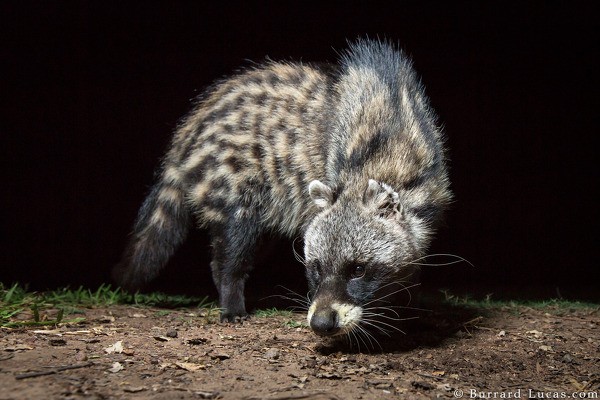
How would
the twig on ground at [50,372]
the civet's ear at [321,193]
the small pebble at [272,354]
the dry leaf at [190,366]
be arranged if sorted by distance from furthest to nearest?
the civet's ear at [321,193], the small pebble at [272,354], the dry leaf at [190,366], the twig on ground at [50,372]

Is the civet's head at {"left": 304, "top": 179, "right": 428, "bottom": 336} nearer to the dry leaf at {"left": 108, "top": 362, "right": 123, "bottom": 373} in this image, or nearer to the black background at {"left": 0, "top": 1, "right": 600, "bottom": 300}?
the dry leaf at {"left": 108, "top": 362, "right": 123, "bottom": 373}

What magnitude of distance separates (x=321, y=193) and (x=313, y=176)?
78 centimetres

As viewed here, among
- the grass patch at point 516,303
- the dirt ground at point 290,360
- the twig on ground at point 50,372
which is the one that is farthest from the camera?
the grass patch at point 516,303

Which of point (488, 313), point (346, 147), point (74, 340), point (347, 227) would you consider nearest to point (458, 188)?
point (488, 313)

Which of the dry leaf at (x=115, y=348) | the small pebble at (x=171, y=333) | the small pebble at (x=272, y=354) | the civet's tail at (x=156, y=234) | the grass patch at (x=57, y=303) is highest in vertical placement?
the civet's tail at (x=156, y=234)

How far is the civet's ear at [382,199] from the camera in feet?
16.0

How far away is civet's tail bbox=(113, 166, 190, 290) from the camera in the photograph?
20.7 feet

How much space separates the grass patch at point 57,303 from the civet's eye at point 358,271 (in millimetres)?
2194

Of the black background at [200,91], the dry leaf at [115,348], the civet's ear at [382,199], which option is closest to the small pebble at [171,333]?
the dry leaf at [115,348]

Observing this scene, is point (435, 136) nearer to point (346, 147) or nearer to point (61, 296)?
point (346, 147)

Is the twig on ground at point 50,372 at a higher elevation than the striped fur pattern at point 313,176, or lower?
lower

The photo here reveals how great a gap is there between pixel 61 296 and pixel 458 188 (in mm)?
5042

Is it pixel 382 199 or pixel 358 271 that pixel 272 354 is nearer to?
pixel 358 271

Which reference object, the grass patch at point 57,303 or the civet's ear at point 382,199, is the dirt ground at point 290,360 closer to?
the grass patch at point 57,303
